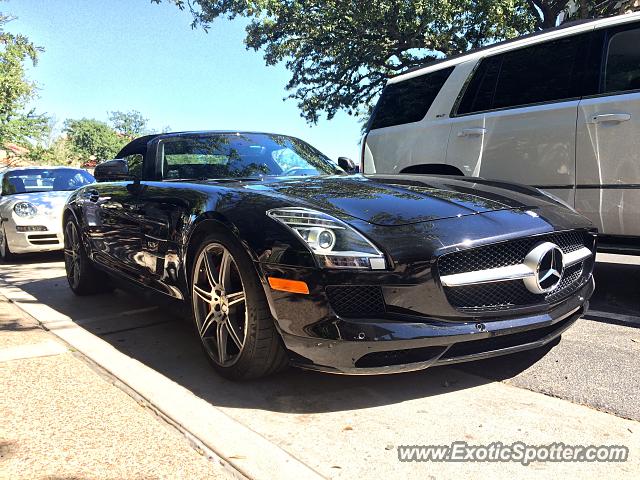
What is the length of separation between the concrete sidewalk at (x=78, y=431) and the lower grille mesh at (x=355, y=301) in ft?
2.68

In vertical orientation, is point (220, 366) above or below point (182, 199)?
below

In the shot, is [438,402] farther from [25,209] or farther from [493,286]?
[25,209]

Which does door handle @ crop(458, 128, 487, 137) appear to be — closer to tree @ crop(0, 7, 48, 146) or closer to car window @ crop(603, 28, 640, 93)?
car window @ crop(603, 28, 640, 93)

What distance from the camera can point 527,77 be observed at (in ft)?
14.9

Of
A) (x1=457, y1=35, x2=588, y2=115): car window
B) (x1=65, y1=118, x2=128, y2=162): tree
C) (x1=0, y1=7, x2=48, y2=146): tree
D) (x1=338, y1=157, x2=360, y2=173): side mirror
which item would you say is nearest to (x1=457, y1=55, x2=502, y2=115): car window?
(x1=457, y1=35, x2=588, y2=115): car window

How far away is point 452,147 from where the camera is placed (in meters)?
4.93

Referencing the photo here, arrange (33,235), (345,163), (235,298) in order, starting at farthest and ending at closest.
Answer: (33,235)
(345,163)
(235,298)

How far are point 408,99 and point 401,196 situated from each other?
276cm

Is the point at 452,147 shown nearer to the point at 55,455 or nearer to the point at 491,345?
the point at 491,345

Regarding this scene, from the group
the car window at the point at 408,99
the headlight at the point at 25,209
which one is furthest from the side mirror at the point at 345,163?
the headlight at the point at 25,209

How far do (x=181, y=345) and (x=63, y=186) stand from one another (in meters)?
6.28

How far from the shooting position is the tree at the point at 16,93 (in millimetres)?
19156

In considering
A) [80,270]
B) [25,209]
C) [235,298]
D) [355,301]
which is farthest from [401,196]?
[25,209]

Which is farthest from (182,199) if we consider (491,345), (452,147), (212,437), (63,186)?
(63,186)
